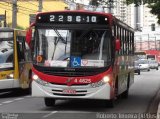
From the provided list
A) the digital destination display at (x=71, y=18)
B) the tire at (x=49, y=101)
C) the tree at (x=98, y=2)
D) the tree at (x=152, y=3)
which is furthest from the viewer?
the tree at (x=152, y=3)

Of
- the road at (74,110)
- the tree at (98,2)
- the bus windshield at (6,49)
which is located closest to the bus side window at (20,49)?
the bus windshield at (6,49)

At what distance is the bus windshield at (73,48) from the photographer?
16078 mm

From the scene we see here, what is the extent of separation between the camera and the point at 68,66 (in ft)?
52.6

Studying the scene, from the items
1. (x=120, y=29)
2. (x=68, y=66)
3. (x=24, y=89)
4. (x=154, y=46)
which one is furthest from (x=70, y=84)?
(x=154, y=46)

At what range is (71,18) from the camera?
1648 cm

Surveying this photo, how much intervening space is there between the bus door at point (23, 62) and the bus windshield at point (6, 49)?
1.29ft

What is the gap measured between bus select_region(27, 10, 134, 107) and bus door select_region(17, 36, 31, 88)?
595cm

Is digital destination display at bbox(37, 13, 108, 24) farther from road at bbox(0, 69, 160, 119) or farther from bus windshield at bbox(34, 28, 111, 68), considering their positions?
road at bbox(0, 69, 160, 119)

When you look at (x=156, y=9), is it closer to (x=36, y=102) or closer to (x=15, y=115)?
(x=36, y=102)

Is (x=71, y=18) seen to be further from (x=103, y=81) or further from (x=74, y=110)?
(x=74, y=110)

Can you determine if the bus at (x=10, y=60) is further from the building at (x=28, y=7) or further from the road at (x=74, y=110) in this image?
the building at (x=28, y=7)

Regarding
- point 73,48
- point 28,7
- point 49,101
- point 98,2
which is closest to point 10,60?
point 98,2

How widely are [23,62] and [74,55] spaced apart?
7139 millimetres

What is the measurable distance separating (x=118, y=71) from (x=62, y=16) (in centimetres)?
294
